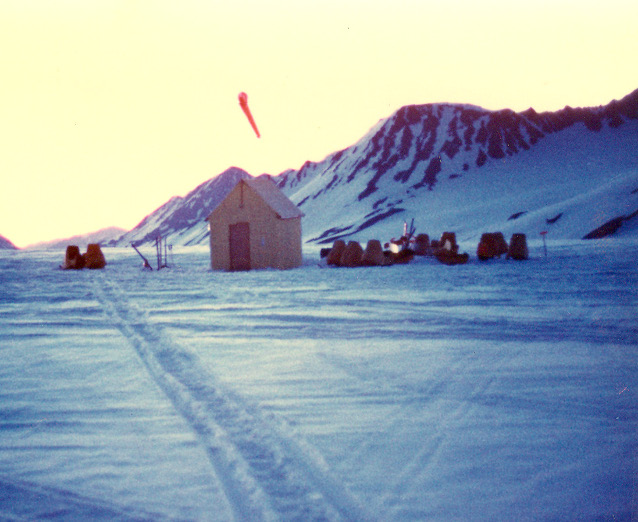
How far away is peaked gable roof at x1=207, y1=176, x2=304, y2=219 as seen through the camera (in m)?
24.4

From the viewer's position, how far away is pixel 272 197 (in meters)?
25.5

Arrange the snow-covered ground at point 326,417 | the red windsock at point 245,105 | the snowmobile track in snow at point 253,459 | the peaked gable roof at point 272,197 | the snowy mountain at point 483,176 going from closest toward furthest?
the snowmobile track in snow at point 253,459 < the snow-covered ground at point 326,417 < the red windsock at point 245,105 < the peaked gable roof at point 272,197 < the snowy mountain at point 483,176

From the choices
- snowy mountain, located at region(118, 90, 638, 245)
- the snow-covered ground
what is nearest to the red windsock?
the snow-covered ground

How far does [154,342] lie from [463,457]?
542 centimetres

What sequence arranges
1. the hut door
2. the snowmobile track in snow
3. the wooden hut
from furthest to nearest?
the hut door, the wooden hut, the snowmobile track in snow

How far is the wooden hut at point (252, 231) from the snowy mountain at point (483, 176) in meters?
32.2

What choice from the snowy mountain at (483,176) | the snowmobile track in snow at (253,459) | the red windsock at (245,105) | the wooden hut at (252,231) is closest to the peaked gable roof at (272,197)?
the wooden hut at (252,231)

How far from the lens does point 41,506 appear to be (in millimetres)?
3141

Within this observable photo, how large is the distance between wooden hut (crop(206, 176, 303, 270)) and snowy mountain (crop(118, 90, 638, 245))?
32.2 metres

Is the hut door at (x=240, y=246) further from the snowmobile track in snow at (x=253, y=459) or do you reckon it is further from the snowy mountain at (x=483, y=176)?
the snowy mountain at (x=483, y=176)

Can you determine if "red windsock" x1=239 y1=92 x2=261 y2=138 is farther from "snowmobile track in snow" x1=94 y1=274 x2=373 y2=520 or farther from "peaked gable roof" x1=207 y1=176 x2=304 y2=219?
"peaked gable roof" x1=207 y1=176 x2=304 y2=219

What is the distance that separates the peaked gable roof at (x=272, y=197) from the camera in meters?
24.4

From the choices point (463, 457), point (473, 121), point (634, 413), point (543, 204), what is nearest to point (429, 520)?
point (463, 457)

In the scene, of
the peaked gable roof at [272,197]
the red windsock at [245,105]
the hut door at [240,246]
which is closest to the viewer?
the red windsock at [245,105]
